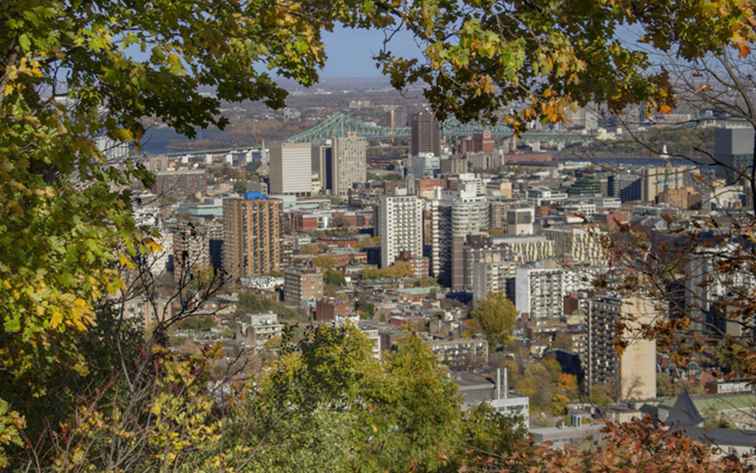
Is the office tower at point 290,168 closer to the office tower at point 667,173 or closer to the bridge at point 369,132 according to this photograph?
the bridge at point 369,132

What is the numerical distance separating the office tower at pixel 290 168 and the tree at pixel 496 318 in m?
29.8

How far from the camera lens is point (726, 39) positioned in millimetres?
2512

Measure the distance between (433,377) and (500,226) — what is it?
4355 centimetres

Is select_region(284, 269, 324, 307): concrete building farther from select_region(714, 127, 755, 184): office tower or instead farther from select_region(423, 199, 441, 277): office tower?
select_region(714, 127, 755, 184): office tower

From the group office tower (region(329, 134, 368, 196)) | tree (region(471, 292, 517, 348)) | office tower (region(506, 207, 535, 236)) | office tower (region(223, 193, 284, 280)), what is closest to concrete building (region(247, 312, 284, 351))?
tree (region(471, 292, 517, 348))

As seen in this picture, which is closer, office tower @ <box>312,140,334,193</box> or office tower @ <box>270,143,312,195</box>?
office tower @ <box>270,143,312,195</box>

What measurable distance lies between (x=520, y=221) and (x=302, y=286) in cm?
1589

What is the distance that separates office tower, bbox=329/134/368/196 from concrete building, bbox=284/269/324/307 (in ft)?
105

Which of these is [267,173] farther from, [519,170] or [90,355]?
[90,355]

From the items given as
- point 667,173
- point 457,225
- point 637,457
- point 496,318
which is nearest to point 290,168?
point 457,225

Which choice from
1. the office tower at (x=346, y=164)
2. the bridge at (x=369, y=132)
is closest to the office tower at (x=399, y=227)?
the office tower at (x=346, y=164)

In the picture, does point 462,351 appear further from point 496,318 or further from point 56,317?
point 56,317

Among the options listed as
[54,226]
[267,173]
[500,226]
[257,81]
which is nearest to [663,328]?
[257,81]

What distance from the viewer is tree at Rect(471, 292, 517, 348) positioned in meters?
29.4
